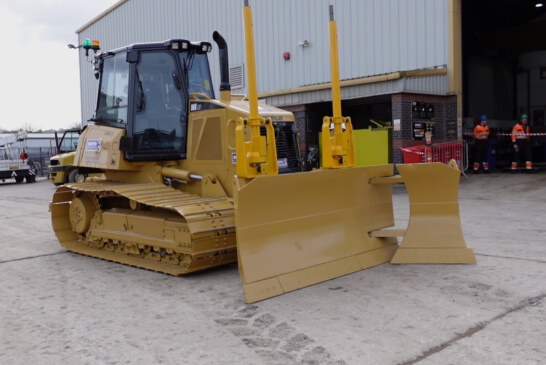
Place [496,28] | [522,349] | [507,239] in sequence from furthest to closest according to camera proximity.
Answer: [496,28], [507,239], [522,349]

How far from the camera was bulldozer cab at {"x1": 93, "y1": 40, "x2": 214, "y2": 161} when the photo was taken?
6898mm

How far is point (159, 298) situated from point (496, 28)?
2391cm

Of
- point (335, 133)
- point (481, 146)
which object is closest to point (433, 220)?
point (335, 133)

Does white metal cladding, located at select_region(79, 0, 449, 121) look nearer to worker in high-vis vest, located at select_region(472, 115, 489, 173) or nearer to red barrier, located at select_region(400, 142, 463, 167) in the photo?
red barrier, located at select_region(400, 142, 463, 167)

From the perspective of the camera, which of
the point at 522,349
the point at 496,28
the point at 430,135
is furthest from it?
the point at 496,28

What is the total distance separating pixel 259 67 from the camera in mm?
20547

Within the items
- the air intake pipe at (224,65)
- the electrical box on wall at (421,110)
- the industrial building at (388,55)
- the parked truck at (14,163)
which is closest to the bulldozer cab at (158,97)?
the air intake pipe at (224,65)

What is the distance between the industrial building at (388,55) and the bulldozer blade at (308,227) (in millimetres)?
8991

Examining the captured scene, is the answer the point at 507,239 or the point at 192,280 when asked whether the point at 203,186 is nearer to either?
the point at 192,280

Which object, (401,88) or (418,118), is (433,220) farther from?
(418,118)

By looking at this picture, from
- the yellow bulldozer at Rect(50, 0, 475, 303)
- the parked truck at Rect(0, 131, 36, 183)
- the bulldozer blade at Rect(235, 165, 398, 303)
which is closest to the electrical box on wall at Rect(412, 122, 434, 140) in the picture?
the yellow bulldozer at Rect(50, 0, 475, 303)

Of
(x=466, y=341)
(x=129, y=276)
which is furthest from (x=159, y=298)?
(x=466, y=341)

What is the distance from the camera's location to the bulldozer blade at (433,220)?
596 cm

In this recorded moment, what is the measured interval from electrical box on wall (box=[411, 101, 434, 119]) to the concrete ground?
844 centimetres
